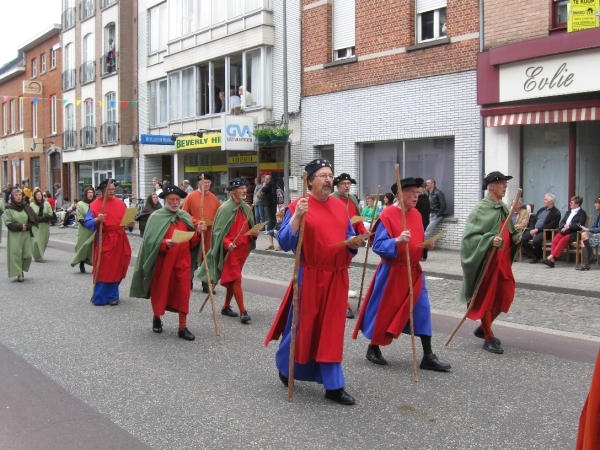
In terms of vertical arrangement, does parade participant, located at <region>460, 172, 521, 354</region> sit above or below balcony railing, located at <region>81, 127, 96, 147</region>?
below

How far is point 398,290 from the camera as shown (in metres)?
6.38

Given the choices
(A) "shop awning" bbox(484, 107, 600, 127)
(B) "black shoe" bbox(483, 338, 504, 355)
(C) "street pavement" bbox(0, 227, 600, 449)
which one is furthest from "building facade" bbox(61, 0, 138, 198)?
(B) "black shoe" bbox(483, 338, 504, 355)

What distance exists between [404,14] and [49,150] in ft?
89.5

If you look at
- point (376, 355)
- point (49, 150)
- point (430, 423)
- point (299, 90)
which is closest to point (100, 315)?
point (376, 355)

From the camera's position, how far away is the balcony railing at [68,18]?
115 feet

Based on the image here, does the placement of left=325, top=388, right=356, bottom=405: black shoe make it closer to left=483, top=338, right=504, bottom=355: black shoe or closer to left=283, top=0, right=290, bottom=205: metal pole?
left=483, top=338, right=504, bottom=355: black shoe

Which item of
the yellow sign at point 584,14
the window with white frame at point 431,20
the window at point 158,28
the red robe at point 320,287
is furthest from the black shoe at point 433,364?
the window at point 158,28

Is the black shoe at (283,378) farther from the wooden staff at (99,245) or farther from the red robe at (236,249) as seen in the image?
the wooden staff at (99,245)

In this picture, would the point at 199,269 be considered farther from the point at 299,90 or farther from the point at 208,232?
the point at 299,90

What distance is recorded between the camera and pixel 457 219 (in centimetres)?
1619

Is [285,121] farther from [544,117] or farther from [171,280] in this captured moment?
[171,280]

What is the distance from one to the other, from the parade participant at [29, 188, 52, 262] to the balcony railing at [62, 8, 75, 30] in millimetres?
22381

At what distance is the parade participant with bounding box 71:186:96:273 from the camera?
42.6 feet

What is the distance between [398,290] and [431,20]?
39.4ft
